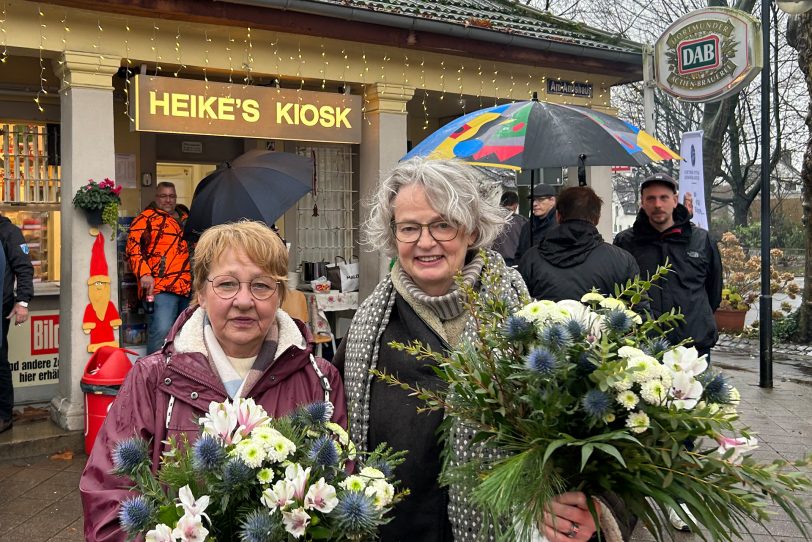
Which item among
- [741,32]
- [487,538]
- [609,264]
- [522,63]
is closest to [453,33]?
[522,63]

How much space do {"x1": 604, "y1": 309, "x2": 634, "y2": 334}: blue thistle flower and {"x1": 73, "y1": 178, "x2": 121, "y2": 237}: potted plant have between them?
5.71 m

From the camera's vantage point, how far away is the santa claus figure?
681 cm

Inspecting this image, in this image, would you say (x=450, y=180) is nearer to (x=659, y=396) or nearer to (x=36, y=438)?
(x=659, y=396)

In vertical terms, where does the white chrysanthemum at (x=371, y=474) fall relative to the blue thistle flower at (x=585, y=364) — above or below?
below

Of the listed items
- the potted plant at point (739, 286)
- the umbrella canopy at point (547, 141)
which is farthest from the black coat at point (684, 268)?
the potted plant at point (739, 286)

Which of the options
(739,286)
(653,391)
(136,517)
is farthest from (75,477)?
(739,286)

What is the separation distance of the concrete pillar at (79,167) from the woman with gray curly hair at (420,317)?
197 inches

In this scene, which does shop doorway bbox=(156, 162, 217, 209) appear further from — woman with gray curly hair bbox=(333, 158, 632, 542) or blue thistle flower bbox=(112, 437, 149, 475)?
blue thistle flower bbox=(112, 437, 149, 475)

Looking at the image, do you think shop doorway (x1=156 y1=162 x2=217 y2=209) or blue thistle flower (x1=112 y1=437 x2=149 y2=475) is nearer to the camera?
blue thistle flower (x1=112 y1=437 x2=149 y2=475)

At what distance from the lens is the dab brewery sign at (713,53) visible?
8.32 m

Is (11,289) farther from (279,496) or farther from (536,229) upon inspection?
(279,496)

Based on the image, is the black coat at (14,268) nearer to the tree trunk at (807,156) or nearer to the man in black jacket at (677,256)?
the man in black jacket at (677,256)

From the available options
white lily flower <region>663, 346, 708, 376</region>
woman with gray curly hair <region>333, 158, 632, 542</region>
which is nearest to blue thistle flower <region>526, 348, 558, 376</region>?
white lily flower <region>663, 346, 708, 376</region>

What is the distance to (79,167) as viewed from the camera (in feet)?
22.0
